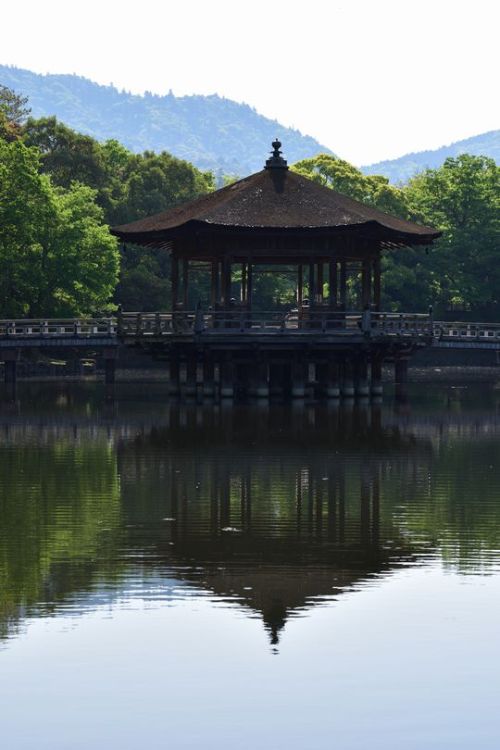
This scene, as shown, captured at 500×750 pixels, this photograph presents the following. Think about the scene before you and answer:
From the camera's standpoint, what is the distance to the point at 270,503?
32.0 meters

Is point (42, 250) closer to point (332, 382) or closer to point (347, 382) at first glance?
point (347, 382)

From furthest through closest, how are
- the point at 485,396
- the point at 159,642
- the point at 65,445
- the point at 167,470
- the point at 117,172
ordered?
the point at 117,172
the point at 485,396
the point at 65,445
the point at 167,470
the point at 159,642

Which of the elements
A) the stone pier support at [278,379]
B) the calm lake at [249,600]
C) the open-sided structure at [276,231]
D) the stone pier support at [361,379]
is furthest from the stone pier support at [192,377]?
the calm lake at [249,600]

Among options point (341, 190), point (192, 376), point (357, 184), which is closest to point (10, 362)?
point (192, 376)

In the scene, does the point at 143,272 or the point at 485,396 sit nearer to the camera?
the point at 485,396

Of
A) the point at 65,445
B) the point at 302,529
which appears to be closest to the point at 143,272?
the point at 65,445

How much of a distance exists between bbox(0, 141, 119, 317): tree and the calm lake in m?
43.1

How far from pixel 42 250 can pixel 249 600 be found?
66.5 meters

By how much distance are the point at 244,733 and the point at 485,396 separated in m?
Answer: 60.8

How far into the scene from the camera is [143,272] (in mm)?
104438

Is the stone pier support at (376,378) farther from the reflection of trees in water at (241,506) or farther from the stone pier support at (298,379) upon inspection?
the reflection of trees in water at (241,506)

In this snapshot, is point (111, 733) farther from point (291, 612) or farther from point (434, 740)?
point (291, 612)

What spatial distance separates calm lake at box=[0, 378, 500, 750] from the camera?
16.2m

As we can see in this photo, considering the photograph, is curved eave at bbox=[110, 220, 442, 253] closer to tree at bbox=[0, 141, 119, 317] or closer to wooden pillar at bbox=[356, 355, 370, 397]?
wooden pillar at bbox=[356, 355, 370, 397]
